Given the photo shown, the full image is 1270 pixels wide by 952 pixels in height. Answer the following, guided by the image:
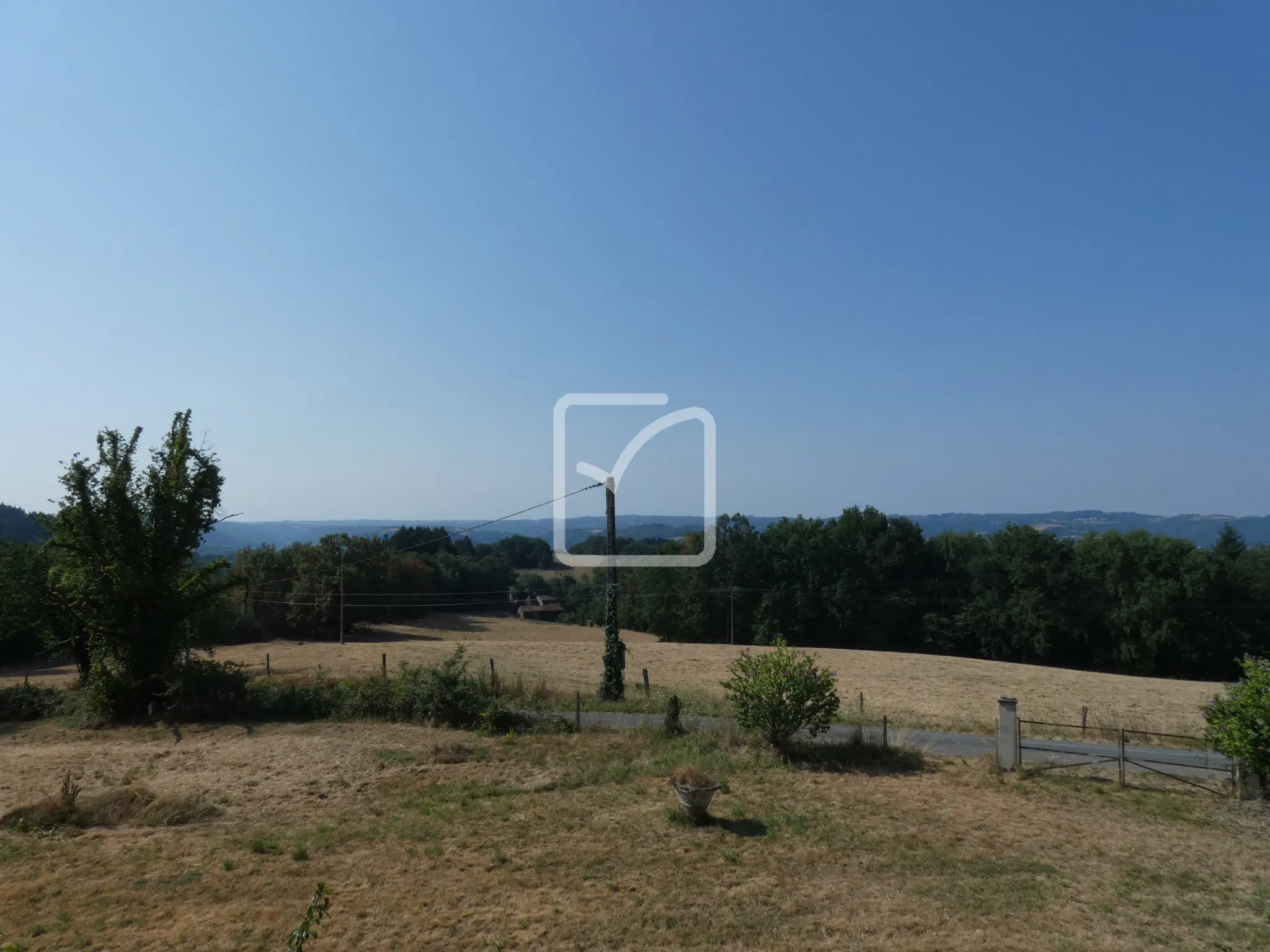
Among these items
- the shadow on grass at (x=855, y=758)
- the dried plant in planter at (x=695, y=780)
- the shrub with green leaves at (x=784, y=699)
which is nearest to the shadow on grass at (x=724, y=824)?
the dried plant in planter at (x=695, y=780)

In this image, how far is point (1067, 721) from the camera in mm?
21094

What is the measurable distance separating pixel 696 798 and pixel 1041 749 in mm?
8679

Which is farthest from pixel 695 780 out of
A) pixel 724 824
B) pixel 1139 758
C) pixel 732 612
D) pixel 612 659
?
pixel 732 612

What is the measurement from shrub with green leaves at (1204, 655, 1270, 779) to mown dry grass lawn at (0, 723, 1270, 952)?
31.9 inches

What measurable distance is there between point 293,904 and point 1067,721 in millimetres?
21388

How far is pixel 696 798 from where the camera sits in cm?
1052

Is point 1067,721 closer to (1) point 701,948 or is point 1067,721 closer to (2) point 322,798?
(1) point 701,948

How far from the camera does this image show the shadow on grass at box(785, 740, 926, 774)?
13961 millimetres

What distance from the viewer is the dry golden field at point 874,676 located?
2262cm

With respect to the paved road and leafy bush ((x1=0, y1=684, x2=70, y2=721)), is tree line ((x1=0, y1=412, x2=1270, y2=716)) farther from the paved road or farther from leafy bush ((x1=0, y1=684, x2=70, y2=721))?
the paved road

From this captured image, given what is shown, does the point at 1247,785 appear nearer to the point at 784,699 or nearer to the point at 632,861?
the point at 784,699

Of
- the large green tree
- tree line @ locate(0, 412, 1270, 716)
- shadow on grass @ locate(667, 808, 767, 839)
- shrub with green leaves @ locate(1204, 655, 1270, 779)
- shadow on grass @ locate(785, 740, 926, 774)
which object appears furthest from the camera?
tree line @ locate(0, 412, 1270, 716)

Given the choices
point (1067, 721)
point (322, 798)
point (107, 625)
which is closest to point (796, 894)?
point (322, 798)

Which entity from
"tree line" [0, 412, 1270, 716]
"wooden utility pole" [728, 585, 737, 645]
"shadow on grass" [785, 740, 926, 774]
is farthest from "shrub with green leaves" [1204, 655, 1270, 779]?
"wooden utility pole" [728, 585, 737, 645]
